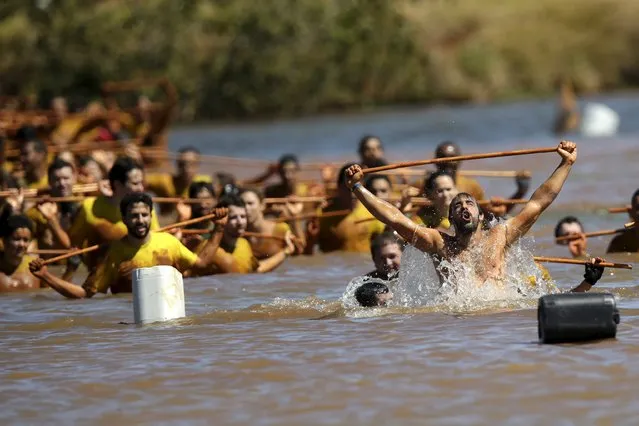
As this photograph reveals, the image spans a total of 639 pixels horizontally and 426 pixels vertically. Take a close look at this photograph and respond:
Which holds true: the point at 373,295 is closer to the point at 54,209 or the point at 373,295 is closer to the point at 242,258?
the point at 242,258

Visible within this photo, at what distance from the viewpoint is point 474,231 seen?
11.0m

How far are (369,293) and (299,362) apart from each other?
6.63ft

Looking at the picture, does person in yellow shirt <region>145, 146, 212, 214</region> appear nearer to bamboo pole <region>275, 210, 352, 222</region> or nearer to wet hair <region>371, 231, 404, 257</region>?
bamboo pole <region>275, 210, 352, 222</region>

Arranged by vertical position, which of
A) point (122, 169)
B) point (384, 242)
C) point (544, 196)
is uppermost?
point (122, 169)

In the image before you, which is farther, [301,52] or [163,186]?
[301,52]

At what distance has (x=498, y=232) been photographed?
11039 millimetres

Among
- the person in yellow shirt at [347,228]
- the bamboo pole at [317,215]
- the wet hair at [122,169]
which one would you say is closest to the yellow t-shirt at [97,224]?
the wet hair at [122,169]

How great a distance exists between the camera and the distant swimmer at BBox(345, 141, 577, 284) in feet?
35.5

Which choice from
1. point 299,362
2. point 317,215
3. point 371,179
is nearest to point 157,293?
point 299,362

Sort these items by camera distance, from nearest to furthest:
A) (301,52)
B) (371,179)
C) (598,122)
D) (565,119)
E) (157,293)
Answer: (157,293), (371,179), (565,119), (598,122), (301,52)

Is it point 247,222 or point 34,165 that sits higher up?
point 34,165

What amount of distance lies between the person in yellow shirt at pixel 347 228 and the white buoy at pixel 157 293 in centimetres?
432

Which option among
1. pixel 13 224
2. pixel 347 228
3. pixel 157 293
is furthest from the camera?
pixel 347 228

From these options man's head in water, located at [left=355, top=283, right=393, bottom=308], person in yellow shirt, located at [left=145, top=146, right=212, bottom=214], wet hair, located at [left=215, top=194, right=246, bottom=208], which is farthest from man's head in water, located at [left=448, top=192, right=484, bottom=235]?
person in yellow shirt, located at [left=145, top=146, right=212, bottom=214]
